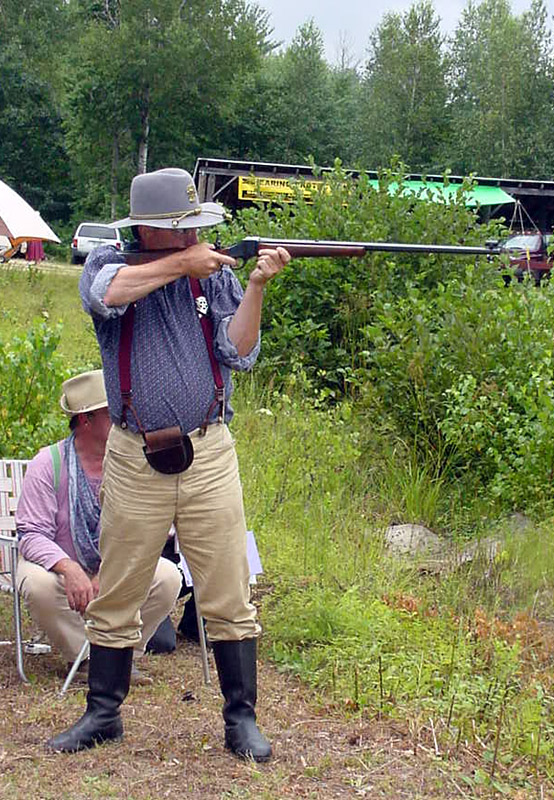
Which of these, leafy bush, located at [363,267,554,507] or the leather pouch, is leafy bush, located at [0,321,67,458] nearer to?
the leather pouch

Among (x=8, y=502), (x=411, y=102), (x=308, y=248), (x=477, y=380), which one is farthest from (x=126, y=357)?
(x=411, y=102)

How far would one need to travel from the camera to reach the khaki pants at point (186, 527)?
12.5ft

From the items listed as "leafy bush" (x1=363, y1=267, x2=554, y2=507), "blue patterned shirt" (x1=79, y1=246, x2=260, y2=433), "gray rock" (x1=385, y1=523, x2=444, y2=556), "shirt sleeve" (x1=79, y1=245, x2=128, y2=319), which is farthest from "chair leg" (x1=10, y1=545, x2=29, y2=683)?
"leafy bush" (x1=363, y1=267, x2=554, y2=507)

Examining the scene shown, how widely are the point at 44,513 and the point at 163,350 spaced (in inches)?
52.2

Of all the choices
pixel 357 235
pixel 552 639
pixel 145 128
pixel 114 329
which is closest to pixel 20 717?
pixel 114 329

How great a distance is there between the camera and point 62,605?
15.4 ft

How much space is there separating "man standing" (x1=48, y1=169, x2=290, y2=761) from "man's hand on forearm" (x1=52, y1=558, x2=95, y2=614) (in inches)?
20.5

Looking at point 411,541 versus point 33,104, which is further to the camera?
point 33,104

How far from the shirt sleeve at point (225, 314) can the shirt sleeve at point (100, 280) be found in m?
0.33

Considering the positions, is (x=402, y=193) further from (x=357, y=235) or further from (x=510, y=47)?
(x=510, y=47)

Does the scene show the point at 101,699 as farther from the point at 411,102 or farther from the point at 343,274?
the point at 411,102

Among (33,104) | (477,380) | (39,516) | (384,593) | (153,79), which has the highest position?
(153,79)

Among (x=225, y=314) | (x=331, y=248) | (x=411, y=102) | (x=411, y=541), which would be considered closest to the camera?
(x=225, y=314)

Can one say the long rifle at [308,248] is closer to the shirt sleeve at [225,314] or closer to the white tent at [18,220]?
the shirt sleeve at [225,314]
